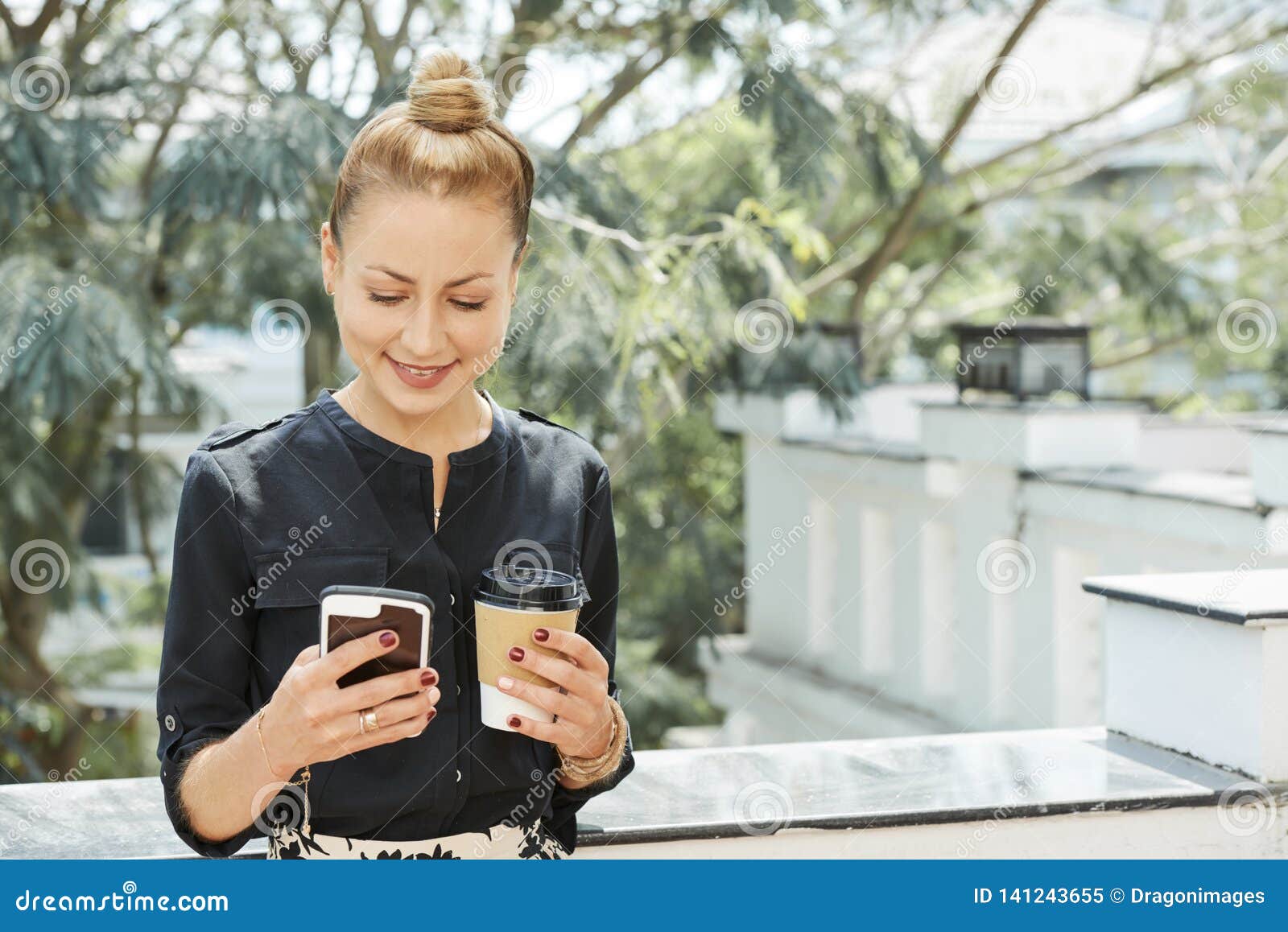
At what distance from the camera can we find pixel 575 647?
1.30 metres

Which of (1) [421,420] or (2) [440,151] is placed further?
(1) [421,420]

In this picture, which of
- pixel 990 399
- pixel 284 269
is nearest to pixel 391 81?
pixel 284 269

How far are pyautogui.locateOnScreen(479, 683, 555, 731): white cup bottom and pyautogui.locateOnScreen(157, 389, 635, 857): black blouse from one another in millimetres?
111

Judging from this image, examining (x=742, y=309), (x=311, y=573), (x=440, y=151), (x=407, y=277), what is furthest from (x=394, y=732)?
(x=742, y=309)

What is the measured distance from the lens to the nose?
139 centimetres

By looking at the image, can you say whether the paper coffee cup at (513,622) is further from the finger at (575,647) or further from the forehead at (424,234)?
the forehead at (424,234)

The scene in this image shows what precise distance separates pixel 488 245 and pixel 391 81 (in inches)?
142

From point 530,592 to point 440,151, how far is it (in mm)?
453

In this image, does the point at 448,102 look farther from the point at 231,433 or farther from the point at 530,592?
the point at 530,592

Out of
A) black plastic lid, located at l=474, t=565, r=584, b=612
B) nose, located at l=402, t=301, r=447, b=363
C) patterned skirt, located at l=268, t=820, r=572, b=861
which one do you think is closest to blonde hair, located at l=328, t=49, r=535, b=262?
nose, located at l=402, t=301, r=447, b=363

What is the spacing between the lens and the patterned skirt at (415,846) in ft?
4.73

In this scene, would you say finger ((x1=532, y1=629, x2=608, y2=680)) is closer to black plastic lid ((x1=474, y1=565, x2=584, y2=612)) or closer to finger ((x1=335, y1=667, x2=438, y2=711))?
black plastic lid ((x1=474, y1=565, x2=584, y2=612))

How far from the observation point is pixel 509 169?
4.69ft

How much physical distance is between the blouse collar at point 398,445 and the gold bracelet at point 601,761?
0.97 ft
